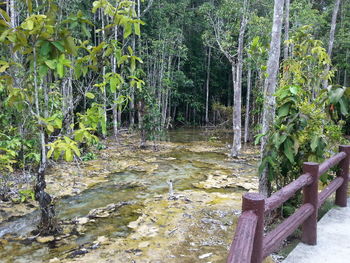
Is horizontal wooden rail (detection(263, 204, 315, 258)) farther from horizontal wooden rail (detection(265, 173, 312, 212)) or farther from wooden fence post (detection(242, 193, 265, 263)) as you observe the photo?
horizontal wooden rail (detection(265, 173, 312, 212))

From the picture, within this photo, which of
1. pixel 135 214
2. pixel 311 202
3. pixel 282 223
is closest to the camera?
pixel 282 223

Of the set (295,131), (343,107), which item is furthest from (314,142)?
(343,107)

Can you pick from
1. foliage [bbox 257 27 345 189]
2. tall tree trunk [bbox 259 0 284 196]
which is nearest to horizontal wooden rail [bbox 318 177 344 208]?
foliage [bbox 257 27 345 189]

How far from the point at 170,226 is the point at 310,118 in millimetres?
2458

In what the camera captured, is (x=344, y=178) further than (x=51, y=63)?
Yes

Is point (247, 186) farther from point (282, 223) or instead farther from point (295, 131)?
point (282, 223)

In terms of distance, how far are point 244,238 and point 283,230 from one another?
101 centimetres

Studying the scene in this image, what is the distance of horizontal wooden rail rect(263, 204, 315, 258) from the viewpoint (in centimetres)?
216

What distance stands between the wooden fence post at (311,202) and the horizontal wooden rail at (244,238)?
1338 mm

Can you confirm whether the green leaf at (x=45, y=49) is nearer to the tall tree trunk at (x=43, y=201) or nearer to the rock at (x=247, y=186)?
the tall tree trunk at (x=43, y=201)

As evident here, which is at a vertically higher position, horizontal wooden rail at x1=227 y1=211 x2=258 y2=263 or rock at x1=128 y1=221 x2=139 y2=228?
horizontal wooden rail at x1=227 y1=211 x2=258 y2=263

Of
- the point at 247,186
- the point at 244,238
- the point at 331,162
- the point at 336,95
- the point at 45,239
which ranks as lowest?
the point at 247,186

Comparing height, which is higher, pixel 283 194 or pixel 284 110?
pixel 284 110

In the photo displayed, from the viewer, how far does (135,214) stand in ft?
16.6
